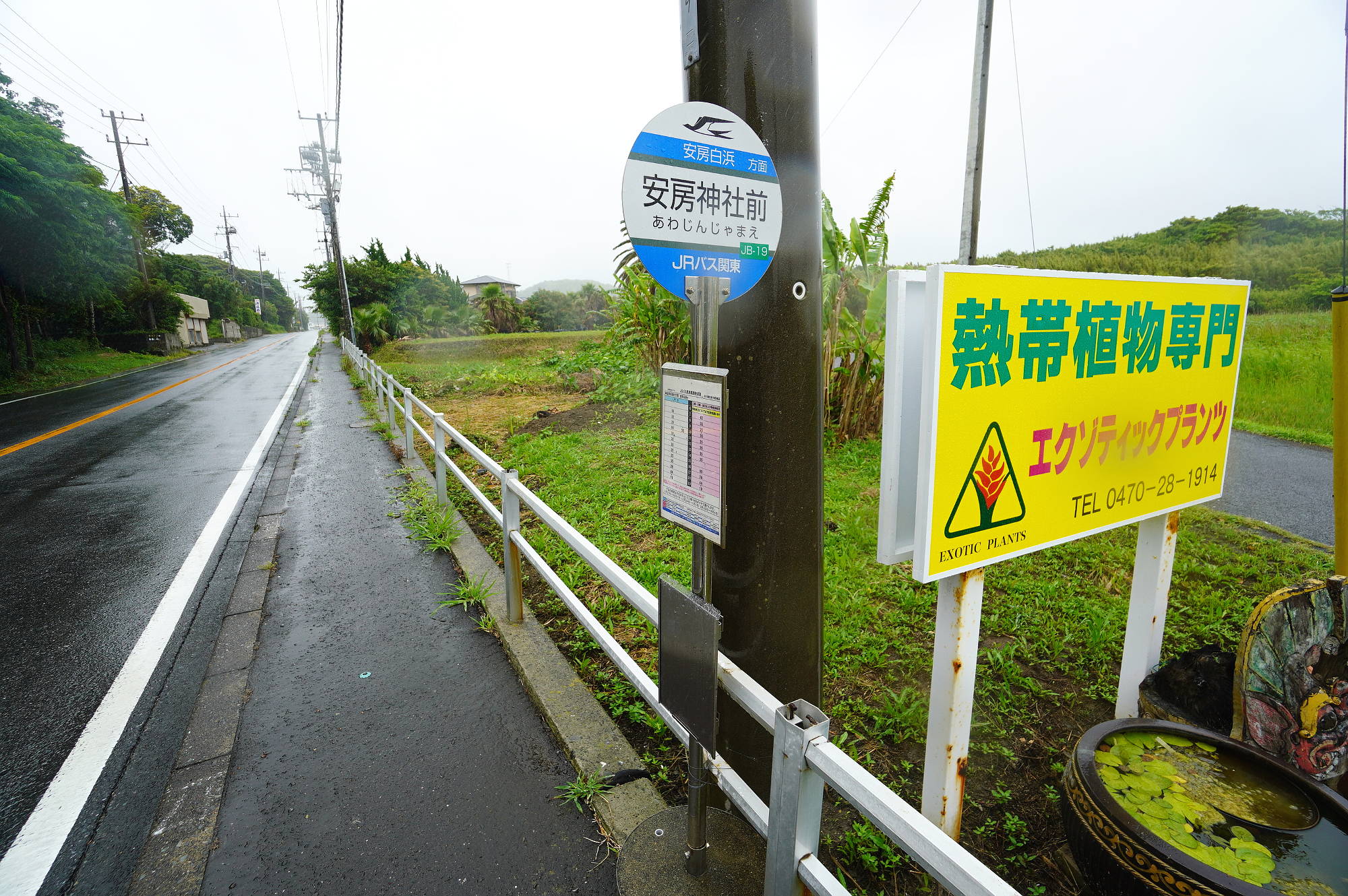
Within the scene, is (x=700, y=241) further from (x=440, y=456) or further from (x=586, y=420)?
(x=586, y=420)

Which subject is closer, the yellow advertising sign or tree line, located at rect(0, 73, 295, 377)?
the yellow advertising sign

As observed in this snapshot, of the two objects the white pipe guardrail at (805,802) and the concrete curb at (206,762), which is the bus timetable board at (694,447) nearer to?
the white pipe guardrail at (805,802)

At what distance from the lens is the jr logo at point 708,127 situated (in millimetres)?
1683

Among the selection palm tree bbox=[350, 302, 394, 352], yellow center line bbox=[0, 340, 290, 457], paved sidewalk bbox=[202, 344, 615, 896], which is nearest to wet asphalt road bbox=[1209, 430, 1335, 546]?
paved sidewalk bbox=[202, 344, 615, 896]

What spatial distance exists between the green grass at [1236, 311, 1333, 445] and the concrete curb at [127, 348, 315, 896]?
→ 1296 centimetres

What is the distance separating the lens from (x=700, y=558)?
1930 mm

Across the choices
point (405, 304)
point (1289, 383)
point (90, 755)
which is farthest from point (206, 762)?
point (405, 304)

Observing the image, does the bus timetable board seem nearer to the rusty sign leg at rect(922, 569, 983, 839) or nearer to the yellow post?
the rusty sign leg at rect(922, 569, 983, 839)

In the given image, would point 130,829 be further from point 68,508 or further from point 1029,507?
point 68,508

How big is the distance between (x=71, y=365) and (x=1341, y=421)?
1312 inches

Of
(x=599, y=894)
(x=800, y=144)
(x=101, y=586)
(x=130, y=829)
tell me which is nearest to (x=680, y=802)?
(x=599, y=894)

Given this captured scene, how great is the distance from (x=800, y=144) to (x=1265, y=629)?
2.38 m

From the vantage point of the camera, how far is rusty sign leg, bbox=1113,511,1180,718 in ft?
8.57

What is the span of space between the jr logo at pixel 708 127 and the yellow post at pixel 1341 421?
2552 millimetres
